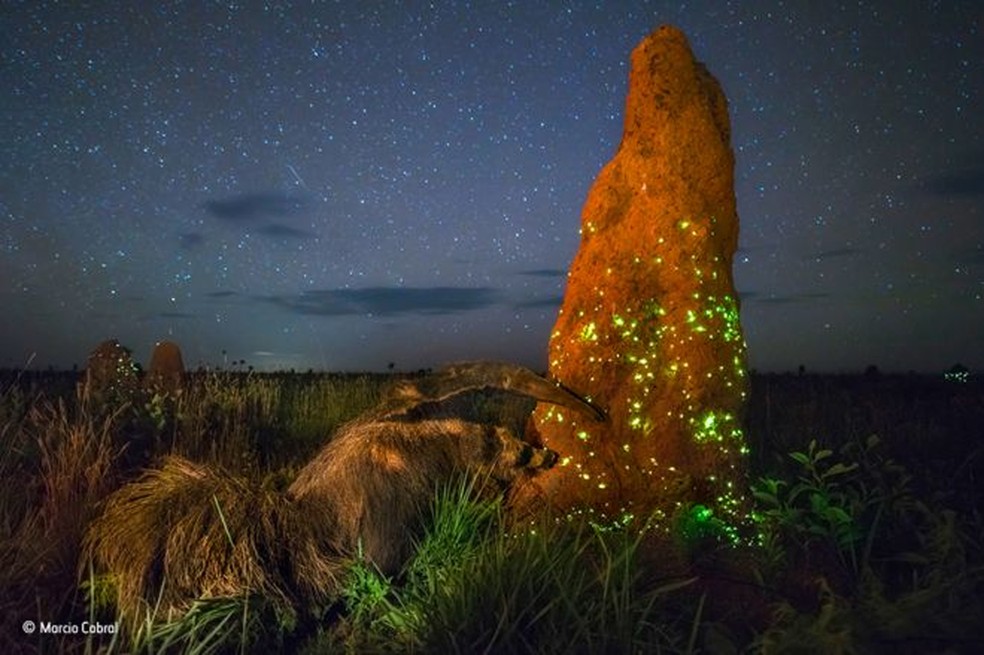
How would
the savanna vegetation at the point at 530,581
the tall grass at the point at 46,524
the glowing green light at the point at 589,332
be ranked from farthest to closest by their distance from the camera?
the glowing green light at the point at 589,332
the tall grass at the point at 46,524
the savanna vegetation at the point at 530,581

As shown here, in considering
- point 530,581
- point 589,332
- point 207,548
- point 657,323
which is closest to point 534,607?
point 530,581

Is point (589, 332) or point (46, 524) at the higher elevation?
point (589, 332)

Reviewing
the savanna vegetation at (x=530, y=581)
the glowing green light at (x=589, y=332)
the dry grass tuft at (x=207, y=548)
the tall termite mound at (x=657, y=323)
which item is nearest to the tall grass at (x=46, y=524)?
the savanna vegetation at (x=530, y=581)

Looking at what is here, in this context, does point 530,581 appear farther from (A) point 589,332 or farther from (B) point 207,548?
(A) point 589,332

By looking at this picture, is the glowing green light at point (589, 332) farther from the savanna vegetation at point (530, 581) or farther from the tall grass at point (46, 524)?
the tall grass at point (46, 524)

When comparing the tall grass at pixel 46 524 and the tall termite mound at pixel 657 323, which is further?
the tall termite mound at pixel 657 323

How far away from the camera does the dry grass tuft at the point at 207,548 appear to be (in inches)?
234

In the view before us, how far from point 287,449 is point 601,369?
486cm

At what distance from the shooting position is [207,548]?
19.9 ft

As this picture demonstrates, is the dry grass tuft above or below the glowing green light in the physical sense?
below

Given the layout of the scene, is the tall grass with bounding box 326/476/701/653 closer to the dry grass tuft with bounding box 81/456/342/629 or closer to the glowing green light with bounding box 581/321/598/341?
the dry grass tuft with bounding box 81/456/342/629

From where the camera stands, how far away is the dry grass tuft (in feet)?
19.5

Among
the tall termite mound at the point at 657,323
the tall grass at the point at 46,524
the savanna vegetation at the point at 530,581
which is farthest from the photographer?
the tall termite mound at the point at 657,323

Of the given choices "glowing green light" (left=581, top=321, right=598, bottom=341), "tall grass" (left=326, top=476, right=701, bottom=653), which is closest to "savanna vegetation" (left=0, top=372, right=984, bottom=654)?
"tall grass" (left=326, top=476, right=701, bottom=653)
